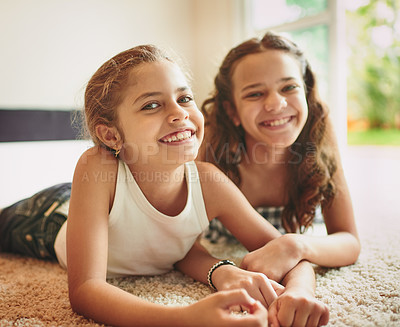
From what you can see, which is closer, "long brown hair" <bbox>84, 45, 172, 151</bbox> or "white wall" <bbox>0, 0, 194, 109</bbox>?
"long brown hair" <bbox>84, 45, 172, 151</bbox>

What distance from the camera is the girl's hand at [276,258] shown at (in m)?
0.89

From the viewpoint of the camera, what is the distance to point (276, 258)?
90 centimetres

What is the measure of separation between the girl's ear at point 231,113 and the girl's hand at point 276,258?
1.80 ft

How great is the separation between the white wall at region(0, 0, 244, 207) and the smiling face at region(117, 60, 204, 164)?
84 cm

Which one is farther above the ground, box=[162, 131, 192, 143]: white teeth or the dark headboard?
box=[162, 131, 192, 143]: white teeth

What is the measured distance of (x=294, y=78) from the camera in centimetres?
128

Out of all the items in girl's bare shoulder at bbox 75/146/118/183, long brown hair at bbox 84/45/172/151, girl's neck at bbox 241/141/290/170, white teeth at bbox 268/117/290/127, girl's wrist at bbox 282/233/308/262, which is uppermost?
long brown hair at bbox 84/45/172/151

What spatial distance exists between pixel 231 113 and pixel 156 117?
1.76 ft

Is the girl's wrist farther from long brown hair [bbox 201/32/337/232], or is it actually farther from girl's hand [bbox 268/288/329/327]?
long brown hair [bbox 201/32/337/232]

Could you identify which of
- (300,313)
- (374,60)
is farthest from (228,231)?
(374,60)

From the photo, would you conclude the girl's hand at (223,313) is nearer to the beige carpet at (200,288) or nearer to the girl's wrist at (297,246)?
the beige carpet at (200,288)

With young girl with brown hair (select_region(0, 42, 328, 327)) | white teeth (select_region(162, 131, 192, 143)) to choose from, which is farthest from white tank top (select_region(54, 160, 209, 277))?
white teeth (select_region(162, 131, 192, 143))

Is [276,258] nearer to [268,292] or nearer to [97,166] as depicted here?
[268,292]

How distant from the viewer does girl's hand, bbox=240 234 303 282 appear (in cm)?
89
